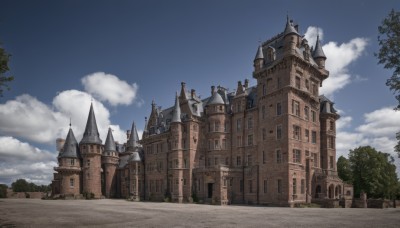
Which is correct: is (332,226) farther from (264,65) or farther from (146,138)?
(146,138)

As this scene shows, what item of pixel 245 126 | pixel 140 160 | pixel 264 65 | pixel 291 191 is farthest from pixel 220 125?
pixel 140 160

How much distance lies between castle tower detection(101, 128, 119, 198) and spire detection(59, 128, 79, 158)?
647 cm

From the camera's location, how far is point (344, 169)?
63312 millimetres

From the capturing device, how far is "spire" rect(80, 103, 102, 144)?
72.2m

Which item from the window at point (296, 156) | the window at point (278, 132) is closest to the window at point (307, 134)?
the window at point (296, 156)

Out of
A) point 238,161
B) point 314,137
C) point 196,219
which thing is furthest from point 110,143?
point 196,219

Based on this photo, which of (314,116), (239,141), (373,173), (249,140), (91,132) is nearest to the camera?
(314,116)

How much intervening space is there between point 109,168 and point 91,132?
9575mm

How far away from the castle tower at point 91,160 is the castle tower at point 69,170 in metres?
1.58

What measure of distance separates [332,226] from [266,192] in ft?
89.8

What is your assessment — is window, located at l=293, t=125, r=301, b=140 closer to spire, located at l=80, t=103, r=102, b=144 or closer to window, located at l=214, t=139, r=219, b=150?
window, located at l=214, t=139, r=219, b=150

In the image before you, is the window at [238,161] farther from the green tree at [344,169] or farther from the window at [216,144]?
the green tree at [344,169]

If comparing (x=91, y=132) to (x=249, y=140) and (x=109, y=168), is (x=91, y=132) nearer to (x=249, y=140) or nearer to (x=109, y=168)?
(x=109, y=168)

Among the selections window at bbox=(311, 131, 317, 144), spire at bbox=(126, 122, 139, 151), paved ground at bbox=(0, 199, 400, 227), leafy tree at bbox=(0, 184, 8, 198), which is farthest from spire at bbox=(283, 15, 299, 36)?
leafy tree at bbox=(0, 184, 8, 198)
